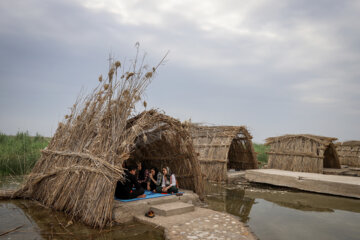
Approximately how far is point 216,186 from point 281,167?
11.8 feet

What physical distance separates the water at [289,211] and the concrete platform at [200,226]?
0.47 m

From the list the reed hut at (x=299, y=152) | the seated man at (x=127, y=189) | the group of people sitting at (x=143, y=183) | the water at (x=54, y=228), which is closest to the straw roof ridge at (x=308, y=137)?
the reed hut at (x=299, y=152)

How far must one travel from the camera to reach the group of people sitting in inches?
241

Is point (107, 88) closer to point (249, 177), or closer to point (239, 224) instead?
point (239, 224)

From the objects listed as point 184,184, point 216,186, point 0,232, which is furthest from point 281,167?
point 0,232

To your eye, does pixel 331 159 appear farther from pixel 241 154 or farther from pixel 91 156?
pixel 91 156

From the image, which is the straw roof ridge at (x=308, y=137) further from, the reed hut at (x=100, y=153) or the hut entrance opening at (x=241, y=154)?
the reed hut at (x=100, y=153)

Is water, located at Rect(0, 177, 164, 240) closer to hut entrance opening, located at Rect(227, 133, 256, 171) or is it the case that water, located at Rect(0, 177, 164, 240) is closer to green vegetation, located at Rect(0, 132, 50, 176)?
green vegetation, located at Rect(0, 132, 50, 176)

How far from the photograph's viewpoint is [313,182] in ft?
30.2

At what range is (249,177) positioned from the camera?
10.7m

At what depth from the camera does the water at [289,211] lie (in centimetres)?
541

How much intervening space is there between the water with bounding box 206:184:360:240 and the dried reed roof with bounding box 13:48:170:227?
287 centimetres

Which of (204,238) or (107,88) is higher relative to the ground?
(107,88)

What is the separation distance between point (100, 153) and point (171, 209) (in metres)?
1.79
